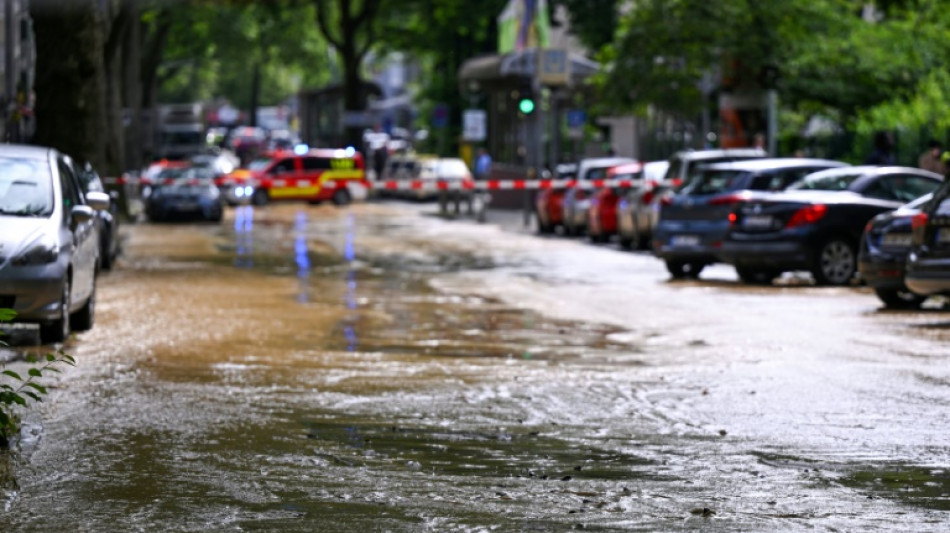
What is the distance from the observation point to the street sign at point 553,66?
46.1 metres

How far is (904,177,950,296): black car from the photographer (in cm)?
1708

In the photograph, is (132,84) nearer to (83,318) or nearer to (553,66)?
(553,66)

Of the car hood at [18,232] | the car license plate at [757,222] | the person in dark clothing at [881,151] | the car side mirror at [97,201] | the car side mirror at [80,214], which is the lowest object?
the car license plate at [757,222]

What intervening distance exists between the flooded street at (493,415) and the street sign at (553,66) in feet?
80.6

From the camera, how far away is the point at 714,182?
82.5 feet

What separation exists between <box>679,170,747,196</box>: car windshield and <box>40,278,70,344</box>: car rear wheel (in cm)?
1134

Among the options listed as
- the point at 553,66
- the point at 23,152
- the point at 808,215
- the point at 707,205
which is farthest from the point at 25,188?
the point at 553,66

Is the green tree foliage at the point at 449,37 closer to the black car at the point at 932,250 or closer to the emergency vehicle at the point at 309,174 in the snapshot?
the emergency vehicle at the point at 309,174

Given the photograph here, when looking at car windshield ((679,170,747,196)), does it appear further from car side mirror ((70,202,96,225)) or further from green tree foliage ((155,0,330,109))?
green tree foliage ((155,0,330,109))

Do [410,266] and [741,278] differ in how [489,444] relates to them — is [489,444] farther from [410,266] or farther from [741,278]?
[410,266]


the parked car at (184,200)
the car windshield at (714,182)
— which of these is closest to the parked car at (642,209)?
the car windshield at (714,182)

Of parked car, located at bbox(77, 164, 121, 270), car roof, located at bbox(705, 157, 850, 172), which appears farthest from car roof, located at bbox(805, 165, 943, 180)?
parked car, located at bbox(77, 164, 121, 270)

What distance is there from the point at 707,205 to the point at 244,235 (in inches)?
588

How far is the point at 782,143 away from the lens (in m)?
39.9
